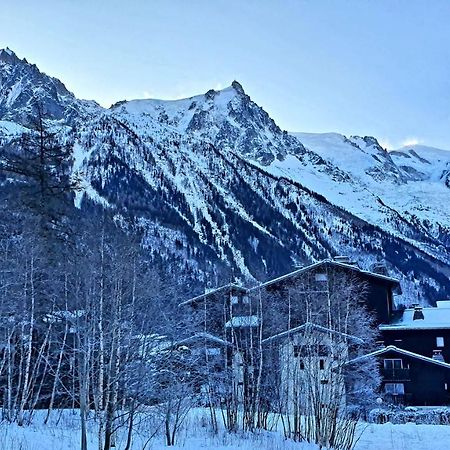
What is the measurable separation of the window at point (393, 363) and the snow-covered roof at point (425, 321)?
5366 millimetres

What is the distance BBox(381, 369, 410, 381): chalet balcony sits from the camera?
2014 inches

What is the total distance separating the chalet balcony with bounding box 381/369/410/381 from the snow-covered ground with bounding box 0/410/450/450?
51.4ft

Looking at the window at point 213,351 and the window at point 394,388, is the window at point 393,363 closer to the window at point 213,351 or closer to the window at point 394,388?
the window at point 394,388

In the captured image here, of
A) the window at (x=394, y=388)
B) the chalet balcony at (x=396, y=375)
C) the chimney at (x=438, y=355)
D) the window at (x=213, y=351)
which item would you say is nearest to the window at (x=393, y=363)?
the chalet balcony at (x=396, y=375)

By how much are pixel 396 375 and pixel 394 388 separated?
1.10 m

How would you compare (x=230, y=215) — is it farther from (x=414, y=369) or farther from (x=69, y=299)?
(x=69, y=299)

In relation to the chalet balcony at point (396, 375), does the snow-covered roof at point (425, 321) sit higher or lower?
higher

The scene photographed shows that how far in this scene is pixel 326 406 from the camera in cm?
2666

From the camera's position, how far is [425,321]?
58344 mm

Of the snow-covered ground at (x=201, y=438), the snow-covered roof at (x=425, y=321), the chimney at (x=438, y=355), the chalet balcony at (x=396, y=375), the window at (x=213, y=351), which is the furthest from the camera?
the snow-covered roof at (x=425, y=321)

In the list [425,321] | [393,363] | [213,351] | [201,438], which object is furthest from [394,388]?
[201,438]

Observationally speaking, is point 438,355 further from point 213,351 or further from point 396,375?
point 213,351

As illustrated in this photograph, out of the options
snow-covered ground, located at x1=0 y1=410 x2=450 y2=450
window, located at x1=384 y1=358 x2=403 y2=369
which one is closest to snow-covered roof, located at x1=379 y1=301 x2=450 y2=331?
window, located at x1=384 y1=358 x2=403 y2=369

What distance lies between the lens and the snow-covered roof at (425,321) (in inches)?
2248
